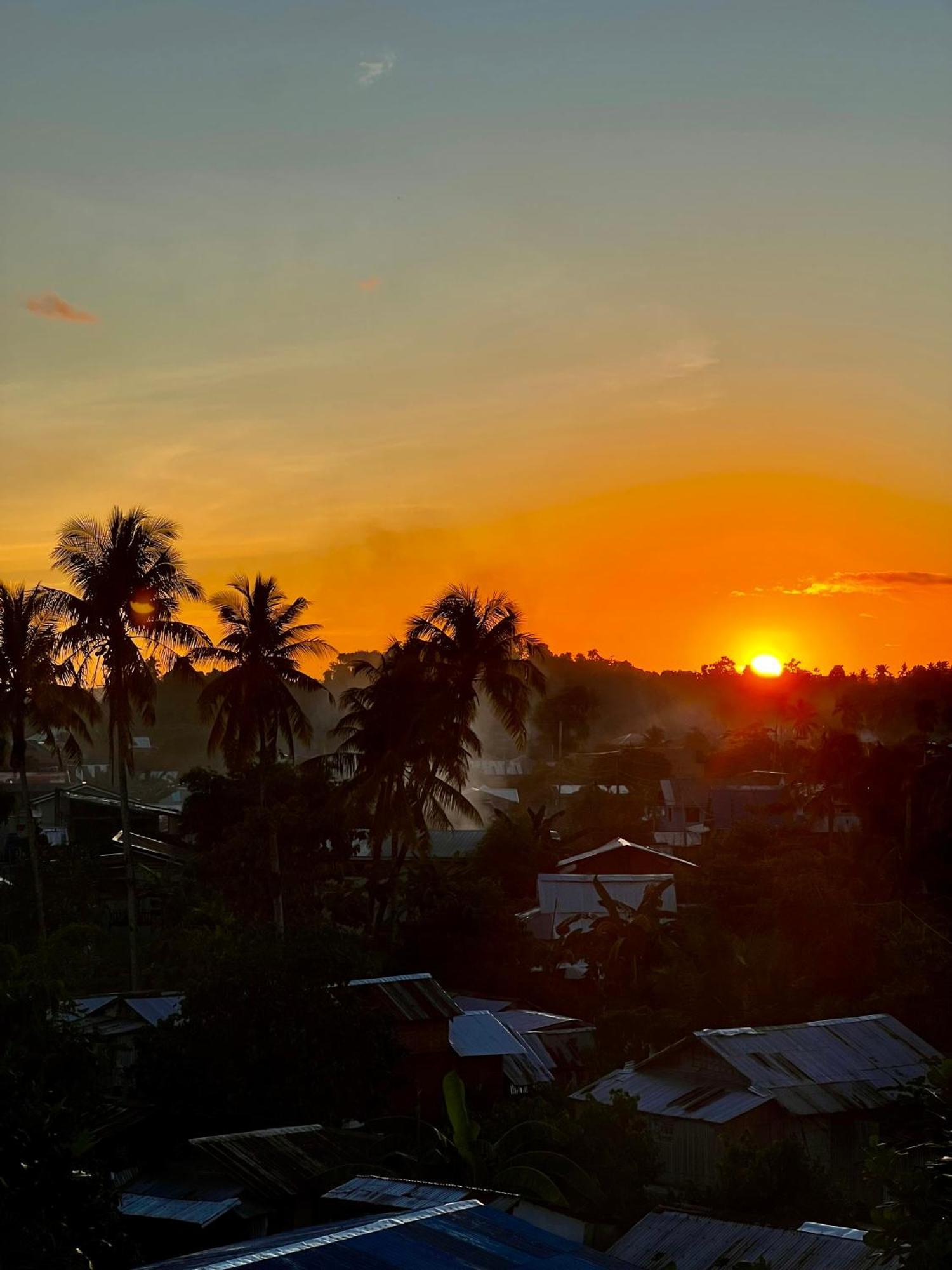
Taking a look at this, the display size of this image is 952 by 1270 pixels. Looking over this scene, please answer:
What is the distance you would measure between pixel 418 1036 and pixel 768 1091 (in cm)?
747

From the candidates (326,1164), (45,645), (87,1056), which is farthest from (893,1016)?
(45,645)

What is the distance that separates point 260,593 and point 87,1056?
26049 millimetres

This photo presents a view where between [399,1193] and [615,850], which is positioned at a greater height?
[615,850]

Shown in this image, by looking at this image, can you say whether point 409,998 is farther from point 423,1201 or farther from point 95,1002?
point 423,1201

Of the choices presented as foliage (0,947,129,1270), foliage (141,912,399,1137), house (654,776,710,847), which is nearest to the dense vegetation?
foliage (141,912,399,1137)

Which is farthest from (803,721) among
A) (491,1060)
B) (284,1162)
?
(284,1162)

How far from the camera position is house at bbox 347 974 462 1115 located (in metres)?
28.7

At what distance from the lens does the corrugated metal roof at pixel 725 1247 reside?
53.6ft

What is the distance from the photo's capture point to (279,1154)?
63.1 feet

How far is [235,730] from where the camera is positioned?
44.2 m

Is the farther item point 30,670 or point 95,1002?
point 30,670

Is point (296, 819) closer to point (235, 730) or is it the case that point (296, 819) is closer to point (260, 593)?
point (235, 730)

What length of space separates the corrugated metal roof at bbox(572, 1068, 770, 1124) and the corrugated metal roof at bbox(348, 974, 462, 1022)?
3468mm

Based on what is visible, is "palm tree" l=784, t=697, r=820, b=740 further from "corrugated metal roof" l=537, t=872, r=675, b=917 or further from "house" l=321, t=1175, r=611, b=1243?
"house" l=321, t=1175, r=611, b=1243
